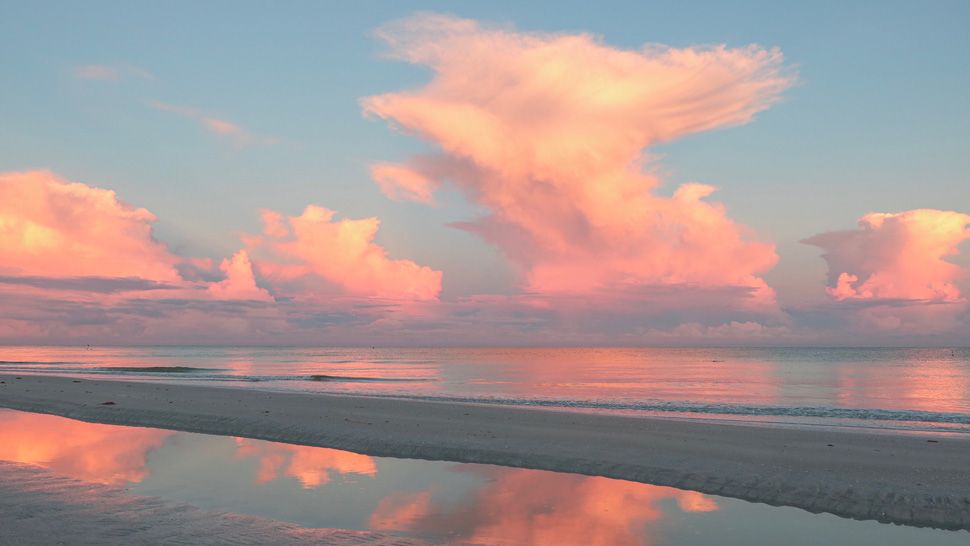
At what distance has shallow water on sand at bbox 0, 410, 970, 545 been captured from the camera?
11.7 meters

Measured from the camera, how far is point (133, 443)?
21547 mm

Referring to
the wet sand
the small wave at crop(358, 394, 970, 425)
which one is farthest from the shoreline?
the small wave at crop(358, 394, 970, 425)

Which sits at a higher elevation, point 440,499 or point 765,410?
point 440,499

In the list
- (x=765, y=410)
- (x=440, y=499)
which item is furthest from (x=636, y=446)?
(x=765, y=410)

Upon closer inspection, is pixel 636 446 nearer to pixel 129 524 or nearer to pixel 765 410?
pixel 129 524

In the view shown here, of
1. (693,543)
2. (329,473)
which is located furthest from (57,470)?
(693,543)

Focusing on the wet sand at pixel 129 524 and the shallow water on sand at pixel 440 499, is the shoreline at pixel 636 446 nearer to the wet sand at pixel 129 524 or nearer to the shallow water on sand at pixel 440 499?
the shallow water on sand at pixel 440 499

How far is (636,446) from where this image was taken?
68.2 ft

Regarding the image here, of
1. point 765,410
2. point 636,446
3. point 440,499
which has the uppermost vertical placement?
point 636,446

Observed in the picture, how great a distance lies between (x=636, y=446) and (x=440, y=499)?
29.7 feet

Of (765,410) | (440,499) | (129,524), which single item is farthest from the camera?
(765,410)

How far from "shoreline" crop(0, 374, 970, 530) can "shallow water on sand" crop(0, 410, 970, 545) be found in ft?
3.40

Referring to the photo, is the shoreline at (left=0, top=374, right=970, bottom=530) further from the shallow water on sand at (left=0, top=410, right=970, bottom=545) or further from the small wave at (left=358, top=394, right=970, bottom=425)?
the small wave at (left=358, top=394, right=970, bottom=425)

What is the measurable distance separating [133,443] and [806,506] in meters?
20.5
